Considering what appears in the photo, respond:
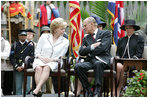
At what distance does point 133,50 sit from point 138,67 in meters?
0.61

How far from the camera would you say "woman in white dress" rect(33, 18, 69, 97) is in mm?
6828

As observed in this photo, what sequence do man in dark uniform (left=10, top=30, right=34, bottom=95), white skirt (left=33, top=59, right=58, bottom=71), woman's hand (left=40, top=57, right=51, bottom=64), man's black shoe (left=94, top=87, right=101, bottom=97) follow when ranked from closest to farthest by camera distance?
1. man's black shoe (left=94, top=87, right=101, bottom=97)
2. white skirt (left=33, top=59, right=58, bottom=71)
3. woman's hand (left=40, top=57, right=51, bottom=64)
4. man in dark uniform (left=10, top=30, right=34, bottom=95)

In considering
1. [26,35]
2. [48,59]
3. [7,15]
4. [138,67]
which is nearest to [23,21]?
[7,15]

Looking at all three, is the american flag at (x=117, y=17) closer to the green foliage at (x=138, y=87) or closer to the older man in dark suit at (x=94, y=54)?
the older man in dark suit at (x=94, y=54)

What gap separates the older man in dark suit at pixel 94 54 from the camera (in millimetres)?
6531

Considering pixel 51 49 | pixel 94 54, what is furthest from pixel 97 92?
pixel 51 49

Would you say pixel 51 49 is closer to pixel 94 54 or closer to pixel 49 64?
pixel 49 64

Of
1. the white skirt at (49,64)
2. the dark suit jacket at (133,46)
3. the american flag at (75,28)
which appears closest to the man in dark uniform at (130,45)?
the dark suit jacket at (133,46)

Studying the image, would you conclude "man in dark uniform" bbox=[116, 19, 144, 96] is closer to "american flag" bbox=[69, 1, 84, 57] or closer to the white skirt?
"american flag" bbox=[69, 1, 84, 57]

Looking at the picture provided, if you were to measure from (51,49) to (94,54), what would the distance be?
90 centimetres

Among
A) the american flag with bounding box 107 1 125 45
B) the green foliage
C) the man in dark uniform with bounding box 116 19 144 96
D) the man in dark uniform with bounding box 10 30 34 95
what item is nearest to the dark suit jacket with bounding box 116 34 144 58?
the man in dark uniform with bounding box 116 19 144 96

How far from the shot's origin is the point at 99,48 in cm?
675

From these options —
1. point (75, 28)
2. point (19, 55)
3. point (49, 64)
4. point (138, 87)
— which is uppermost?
point (75, 28)

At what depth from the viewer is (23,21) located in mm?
10992
